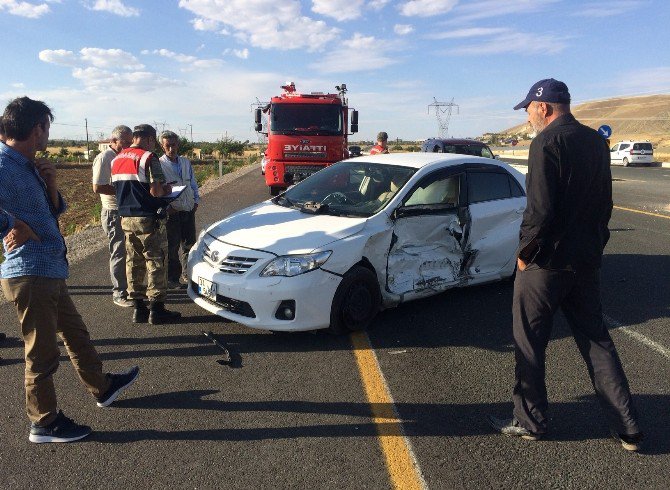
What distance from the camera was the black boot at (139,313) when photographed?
5.00m

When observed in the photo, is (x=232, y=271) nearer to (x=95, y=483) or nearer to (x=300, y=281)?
(x=300, y=281)

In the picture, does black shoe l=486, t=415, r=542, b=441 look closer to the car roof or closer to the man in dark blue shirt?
the man in dark blue shirt

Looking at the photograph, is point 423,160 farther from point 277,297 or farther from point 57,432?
point 57,432

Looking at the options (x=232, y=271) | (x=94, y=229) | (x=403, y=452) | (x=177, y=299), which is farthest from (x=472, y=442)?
(x=94, y=229)

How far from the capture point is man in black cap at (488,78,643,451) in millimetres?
2855

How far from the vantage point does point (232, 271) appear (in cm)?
450

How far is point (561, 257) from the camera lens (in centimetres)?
297

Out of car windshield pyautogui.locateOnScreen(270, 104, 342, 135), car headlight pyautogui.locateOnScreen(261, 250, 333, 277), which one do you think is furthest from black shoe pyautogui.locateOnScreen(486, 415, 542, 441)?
car windshield pyautogui.locateOnScreen(270, 104, 342, 135)

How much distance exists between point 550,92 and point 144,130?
11.5 ft

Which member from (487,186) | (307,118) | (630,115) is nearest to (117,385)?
(487,186)

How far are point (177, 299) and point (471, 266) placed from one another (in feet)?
10.3

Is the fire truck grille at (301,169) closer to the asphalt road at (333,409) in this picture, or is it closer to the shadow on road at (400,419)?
the asphalt road at (333,409)

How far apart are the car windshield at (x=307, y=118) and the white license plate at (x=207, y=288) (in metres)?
10.1

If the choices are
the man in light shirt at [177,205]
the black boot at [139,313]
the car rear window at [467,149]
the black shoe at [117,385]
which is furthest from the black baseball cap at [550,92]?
the car rear window at [467,149]
